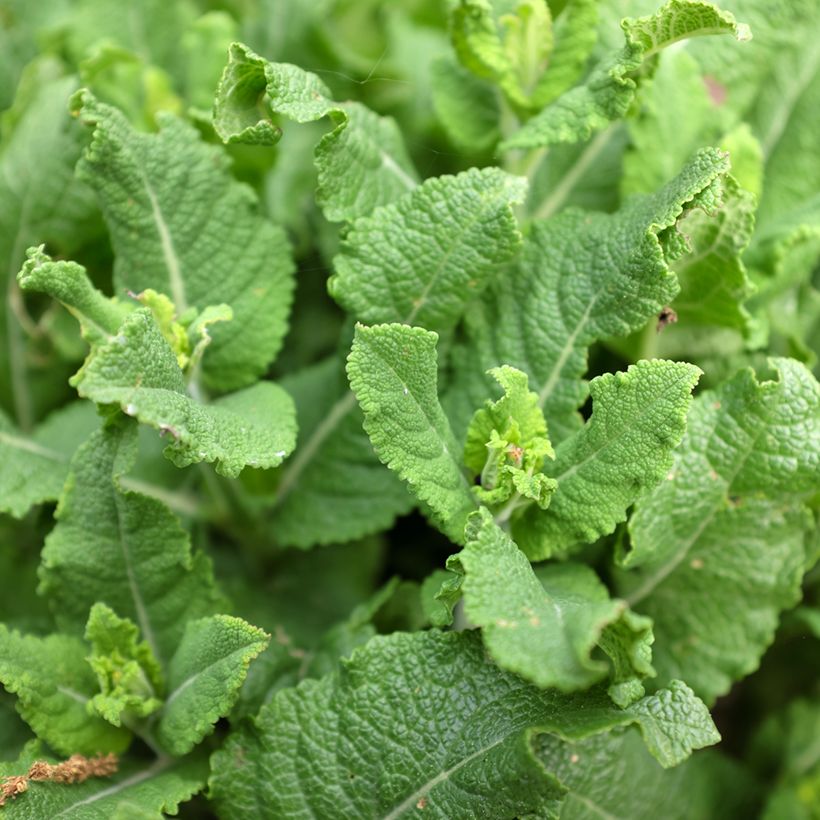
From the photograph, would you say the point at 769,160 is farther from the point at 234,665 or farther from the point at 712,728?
the point at 234,665

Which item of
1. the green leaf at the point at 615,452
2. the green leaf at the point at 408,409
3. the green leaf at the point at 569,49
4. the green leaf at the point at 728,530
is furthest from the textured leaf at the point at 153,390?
the green leaf at the point at 569,49

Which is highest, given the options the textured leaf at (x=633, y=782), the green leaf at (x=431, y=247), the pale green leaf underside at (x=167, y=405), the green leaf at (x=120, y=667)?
the green leaf at (x=431, y=247)

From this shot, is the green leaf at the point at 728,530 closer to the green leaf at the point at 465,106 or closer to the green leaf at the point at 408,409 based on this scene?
the green leaf at the point at 408,409

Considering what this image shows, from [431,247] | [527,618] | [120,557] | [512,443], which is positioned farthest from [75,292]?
[527,618]

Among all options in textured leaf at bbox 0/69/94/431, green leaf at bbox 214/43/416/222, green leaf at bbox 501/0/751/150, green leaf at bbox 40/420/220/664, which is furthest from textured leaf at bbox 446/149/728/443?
textured leaf at bbox 0/69/94/431

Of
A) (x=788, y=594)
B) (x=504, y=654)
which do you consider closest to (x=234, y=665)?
(x=504, y=654)

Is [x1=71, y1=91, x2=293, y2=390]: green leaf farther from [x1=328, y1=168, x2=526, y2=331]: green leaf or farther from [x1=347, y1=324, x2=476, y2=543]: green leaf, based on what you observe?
[x1=347, y1=324, x2=476, y2=543]: green leaf
